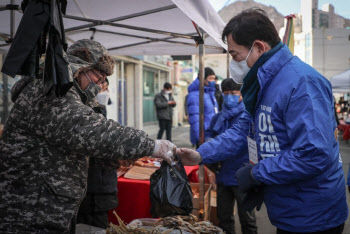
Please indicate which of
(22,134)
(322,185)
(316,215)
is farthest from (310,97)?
(22,134)

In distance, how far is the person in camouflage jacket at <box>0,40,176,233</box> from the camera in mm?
1594

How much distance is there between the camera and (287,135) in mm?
1717

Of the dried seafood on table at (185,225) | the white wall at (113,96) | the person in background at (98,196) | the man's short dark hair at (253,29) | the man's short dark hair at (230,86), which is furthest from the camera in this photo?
the white wall at (113,96)

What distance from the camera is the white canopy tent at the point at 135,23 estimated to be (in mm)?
3422

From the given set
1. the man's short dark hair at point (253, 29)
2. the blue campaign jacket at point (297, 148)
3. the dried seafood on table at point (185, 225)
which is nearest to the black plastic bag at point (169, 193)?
the dried seafood on table at point (185, 225)

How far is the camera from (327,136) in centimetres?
159

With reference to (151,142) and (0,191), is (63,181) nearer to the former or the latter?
(0,191)

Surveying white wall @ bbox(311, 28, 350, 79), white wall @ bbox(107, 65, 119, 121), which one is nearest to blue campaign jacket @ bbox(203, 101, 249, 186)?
white wall @ bbox(107, 65, 119, 121)

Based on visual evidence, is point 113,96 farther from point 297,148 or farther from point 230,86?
point 297,148

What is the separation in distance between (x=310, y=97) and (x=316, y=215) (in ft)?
2.21

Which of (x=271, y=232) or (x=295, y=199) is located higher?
(x=295, y=199)

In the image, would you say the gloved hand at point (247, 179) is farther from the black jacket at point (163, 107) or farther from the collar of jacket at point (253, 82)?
the black jacket at point (163, 107)

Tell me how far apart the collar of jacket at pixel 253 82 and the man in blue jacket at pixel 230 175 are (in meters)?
1.58

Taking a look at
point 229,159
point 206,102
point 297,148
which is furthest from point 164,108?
point 297,148
